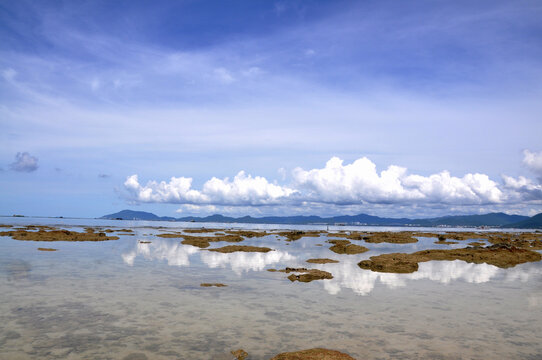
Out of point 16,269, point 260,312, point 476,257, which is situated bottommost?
point 476,257

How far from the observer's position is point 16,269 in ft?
84.6

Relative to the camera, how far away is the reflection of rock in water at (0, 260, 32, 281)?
2291 cm

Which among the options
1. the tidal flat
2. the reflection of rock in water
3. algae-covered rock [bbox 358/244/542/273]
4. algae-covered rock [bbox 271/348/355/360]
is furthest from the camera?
algae-covered rock [bbox 358/244/542/273]

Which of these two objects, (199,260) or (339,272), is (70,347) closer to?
(339,272)

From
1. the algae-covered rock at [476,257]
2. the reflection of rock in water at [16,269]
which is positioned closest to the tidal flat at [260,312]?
the reflection of rock in water at [16,269]

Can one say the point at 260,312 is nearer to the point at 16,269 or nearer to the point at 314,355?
the point at 314,355

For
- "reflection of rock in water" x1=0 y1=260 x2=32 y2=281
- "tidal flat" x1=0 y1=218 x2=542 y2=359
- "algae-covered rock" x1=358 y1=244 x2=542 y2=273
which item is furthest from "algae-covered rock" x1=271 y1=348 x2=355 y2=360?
"algae-covered rock" x1=358 y1=244 x2=542 y2=273

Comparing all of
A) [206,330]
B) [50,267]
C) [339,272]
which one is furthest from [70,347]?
[339,272]

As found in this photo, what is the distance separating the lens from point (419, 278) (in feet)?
88.1

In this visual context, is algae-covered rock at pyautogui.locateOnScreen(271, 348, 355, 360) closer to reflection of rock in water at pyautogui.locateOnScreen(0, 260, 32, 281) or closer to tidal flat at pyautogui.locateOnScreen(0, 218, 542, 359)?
tidal flat at pyautogui.locateOnScreen(0, 218, 542, 359)

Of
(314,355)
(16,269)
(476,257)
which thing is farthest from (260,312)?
(476,257)

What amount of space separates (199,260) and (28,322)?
21929 millimetres

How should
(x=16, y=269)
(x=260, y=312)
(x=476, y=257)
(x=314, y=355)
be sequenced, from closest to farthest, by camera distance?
(x=314, y=355), (x=260, y=312), (x=16, y=269), (x=476, y=257)

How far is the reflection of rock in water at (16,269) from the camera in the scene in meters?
22.9
